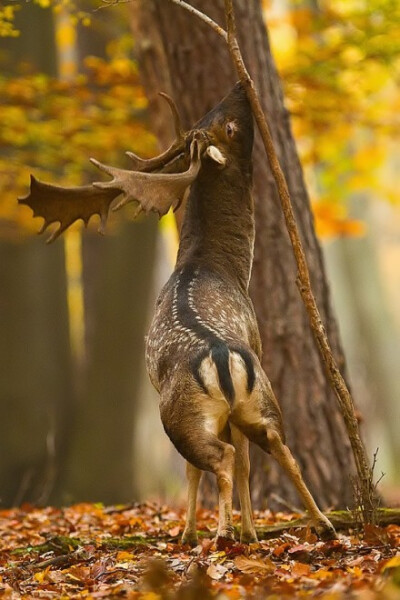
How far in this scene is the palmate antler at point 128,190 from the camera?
622 cm

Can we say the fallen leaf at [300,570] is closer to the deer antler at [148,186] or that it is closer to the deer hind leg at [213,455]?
the deer hind leg at [213,455]

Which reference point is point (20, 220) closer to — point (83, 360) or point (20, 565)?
point (83, 360)

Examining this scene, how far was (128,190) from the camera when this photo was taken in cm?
620

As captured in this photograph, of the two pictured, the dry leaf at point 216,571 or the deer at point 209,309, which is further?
the deer at point 209,309

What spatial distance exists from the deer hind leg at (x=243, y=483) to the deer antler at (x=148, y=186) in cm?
154

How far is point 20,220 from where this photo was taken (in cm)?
1602

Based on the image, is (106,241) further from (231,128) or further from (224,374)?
(224,374)

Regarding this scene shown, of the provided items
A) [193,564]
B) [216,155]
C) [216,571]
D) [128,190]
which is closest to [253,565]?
[216,571]

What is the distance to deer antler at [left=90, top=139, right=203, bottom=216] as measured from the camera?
618 centimetres

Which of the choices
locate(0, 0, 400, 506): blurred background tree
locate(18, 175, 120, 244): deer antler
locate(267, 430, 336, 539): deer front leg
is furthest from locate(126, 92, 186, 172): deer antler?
locate(0, 0, 400, 506): blurred background tree

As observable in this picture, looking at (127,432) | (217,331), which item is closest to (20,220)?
(127,432)

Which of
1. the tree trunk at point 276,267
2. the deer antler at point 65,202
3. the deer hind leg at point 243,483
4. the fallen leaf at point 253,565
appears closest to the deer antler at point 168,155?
the deer antler at point 65,202

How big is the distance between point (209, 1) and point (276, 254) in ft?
7.98

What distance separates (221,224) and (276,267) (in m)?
1.73
